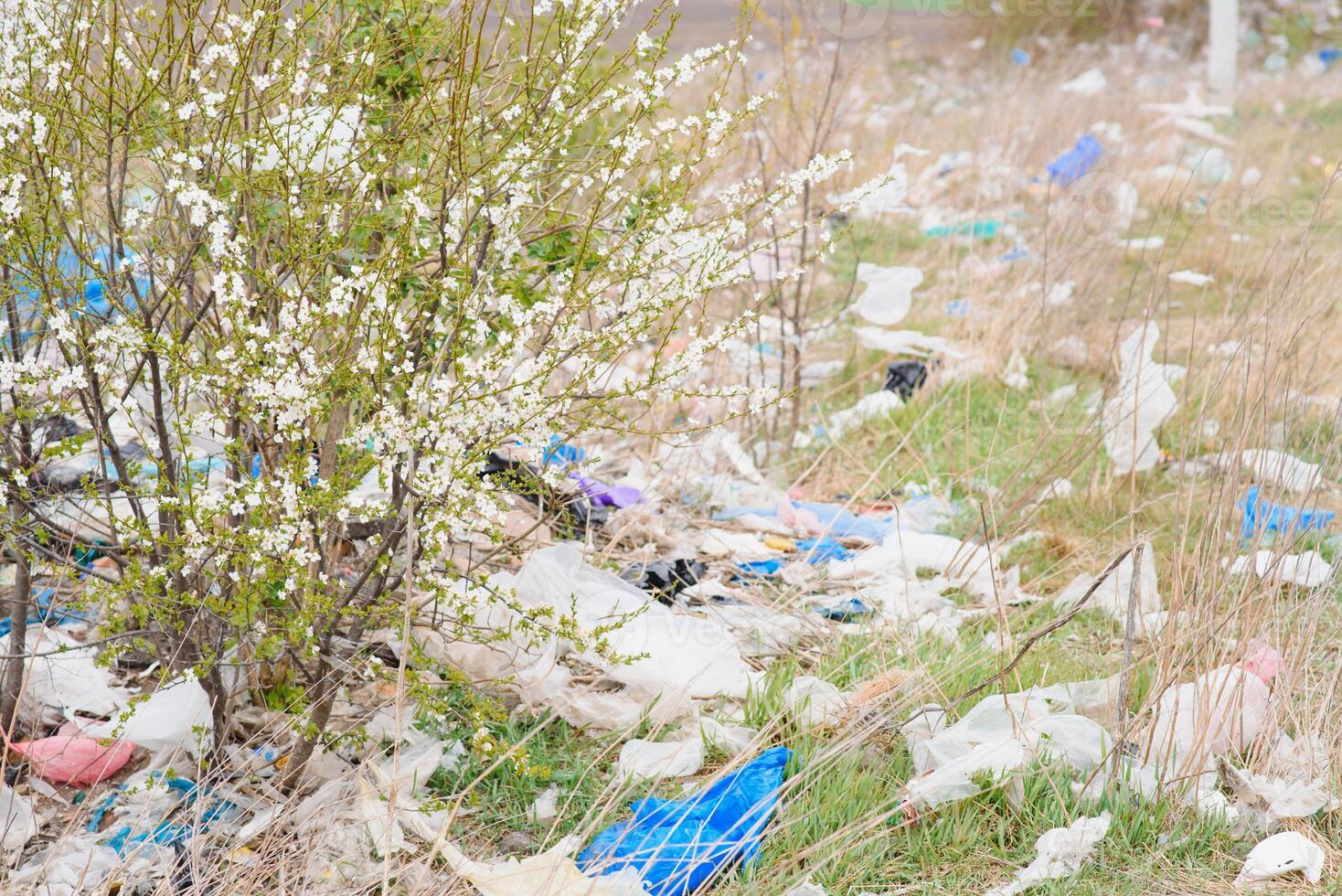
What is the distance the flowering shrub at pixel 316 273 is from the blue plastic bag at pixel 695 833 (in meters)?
0.46

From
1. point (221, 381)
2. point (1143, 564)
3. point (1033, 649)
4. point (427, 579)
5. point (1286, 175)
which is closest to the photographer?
point (221, 381)

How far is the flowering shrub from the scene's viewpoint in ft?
6.46

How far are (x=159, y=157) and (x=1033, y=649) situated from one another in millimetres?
2036

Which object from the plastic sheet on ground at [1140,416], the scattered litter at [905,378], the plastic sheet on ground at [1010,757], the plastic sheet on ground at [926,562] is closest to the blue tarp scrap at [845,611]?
the plastic sheet on ground at [926,562]

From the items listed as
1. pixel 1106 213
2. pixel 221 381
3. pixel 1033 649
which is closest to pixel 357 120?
pixel 221 381

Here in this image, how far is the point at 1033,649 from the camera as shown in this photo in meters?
2.84

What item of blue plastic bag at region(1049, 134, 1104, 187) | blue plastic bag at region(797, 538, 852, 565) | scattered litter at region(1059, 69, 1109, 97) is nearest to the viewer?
blue plastic bag at region(797, 538, 852, 565)

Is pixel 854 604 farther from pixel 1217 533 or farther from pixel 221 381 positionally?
pixel 221 381

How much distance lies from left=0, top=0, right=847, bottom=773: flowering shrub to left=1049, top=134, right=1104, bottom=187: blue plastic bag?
4175mm

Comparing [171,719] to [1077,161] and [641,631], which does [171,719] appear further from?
[1077,161]

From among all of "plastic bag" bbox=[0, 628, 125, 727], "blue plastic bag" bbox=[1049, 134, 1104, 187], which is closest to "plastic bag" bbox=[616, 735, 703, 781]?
"plastic bag" bbox=[0, 628, 125, 727]

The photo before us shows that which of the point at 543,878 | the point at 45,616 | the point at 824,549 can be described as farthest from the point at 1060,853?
the point at 45,616

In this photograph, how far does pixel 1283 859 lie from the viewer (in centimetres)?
209

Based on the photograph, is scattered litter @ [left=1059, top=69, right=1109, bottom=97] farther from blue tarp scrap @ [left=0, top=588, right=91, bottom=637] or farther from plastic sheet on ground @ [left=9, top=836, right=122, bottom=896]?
plastic sheet on ground @ [left=9, top=836, right=122, bottom=896]
